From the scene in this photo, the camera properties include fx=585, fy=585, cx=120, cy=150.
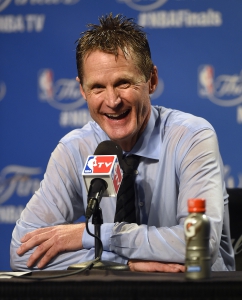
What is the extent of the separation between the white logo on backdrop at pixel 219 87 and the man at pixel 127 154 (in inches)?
42.4

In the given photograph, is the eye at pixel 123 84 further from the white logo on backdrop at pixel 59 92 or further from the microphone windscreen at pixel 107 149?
the white logo on backdrop at pixel 59 92

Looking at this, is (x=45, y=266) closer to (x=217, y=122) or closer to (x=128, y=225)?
(x=128, y=225)

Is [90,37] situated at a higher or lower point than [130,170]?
higher

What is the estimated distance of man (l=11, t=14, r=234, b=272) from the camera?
229 cm

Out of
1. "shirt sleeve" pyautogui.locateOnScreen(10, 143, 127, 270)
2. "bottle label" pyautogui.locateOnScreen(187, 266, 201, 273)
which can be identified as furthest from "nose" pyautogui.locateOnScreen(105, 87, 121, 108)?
"bottle label" pyautogui.locateOnScreen(187, 266, 201, 273)

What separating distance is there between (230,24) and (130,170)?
1.67 meters

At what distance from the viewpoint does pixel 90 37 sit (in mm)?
2586

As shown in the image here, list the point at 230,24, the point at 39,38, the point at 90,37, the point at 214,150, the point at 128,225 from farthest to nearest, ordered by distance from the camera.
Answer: the point at 39,38
the point at 230,24
the point at 90,37
the point at 214,150
the point at 128,225
